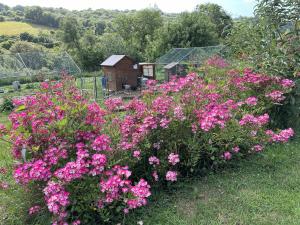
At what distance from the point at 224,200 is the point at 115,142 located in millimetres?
1352

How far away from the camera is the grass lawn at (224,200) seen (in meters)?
3.14

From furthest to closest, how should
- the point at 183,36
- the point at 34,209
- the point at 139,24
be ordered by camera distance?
the point at 139,24, the point at 183,36, the point at 34,209

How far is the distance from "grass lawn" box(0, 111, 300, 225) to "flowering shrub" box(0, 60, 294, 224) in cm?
21

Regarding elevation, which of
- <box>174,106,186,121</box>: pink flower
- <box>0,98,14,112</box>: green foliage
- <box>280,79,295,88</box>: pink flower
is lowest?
<box>0,98,14,112</box>: green foliage

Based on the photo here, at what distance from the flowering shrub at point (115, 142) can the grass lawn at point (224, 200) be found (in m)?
0.21

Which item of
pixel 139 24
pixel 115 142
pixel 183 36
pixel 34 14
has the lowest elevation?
pixel 115 142

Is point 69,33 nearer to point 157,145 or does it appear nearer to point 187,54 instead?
point 187,54

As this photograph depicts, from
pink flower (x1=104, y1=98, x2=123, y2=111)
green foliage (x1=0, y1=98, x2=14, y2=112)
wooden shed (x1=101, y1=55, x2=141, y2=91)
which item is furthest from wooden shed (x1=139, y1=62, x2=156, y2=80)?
pink flower (x1=104, y1=98, x2=123, y2=111)

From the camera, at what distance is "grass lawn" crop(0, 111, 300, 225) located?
10.3ft

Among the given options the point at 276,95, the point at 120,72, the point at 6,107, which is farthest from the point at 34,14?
the point at 276,95

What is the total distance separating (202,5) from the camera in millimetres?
38344

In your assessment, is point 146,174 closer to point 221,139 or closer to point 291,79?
point 221,139

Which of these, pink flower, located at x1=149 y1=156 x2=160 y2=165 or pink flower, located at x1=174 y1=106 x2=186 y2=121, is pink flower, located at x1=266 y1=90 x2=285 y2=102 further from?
pink flower, located at x1=149 y1=156 x2=160 y2=165

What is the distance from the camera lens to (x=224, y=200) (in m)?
3.48
